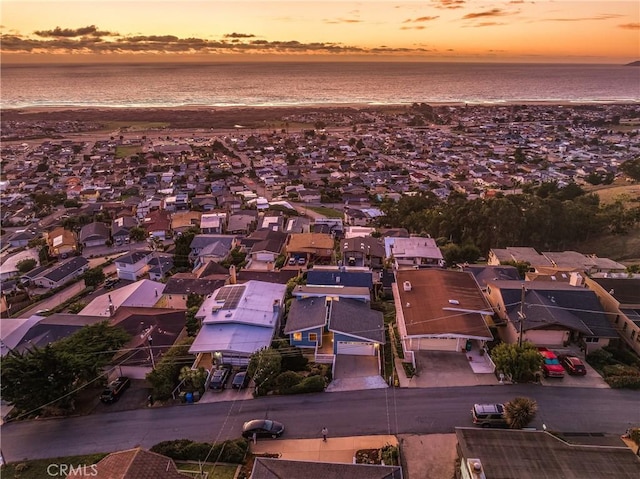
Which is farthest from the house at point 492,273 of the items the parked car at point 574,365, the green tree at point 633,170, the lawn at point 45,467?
the green tree at point 633,170

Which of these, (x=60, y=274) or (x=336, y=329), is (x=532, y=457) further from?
(x=60, y=274)

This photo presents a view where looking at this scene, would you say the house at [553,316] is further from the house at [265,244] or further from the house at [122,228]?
the house at [122,228]

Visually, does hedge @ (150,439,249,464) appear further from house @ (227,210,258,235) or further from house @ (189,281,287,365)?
house @ (227,210,258,235)

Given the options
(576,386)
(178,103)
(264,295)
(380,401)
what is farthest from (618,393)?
(178,103)

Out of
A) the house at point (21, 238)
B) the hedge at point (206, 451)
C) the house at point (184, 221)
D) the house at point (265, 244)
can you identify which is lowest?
the house at point (21, 238)

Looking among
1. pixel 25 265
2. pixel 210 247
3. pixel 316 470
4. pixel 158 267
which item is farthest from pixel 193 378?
pixel 25 265

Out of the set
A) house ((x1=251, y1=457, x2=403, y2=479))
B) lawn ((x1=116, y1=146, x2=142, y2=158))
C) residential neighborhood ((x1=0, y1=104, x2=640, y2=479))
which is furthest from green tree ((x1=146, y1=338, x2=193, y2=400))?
lawn ((x1=116, y1=146, x2=142, y2=158))
